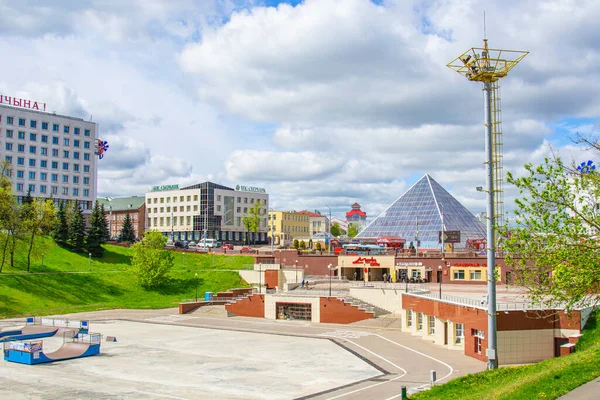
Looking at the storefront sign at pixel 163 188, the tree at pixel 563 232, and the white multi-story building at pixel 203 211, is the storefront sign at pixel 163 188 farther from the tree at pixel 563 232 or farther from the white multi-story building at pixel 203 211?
the tree at pixel 563 232

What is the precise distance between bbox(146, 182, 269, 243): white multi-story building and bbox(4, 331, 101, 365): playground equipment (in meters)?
85.5

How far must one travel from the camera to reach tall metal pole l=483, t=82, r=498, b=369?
2416cm

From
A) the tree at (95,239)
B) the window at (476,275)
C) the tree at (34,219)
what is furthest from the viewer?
the tree at (95,239)

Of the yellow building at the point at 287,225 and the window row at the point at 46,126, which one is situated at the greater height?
the window row at the point at 46,126

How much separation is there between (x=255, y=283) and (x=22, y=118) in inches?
2300

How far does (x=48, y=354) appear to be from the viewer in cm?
3306

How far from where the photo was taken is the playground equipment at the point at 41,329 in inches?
1576

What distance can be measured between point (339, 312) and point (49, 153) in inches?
3002

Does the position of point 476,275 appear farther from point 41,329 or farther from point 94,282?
point 94,282

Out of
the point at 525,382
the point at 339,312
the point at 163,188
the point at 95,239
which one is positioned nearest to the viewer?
the point at 525,382

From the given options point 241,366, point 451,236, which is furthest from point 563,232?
point 451,236

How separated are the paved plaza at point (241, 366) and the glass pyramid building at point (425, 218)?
3500 cm

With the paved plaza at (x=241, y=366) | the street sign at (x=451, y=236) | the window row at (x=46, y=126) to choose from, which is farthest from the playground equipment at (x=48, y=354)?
the window row at (x=46, y=126)

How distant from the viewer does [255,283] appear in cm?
7281
